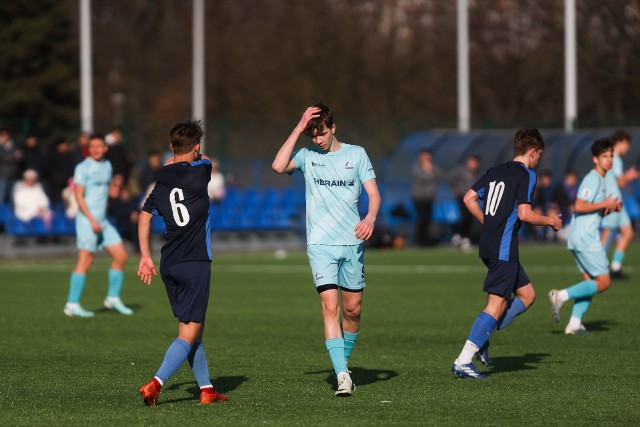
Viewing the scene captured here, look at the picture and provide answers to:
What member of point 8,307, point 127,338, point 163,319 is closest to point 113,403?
point 127,338

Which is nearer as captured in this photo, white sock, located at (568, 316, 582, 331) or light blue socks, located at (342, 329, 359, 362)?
light blue socks, located at (342, 329, 359, 362)

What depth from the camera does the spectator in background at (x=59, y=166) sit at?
27281mm

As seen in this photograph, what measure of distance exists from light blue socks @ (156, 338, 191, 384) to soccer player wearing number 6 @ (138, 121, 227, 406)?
4cm

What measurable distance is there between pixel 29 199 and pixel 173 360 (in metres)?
19.1

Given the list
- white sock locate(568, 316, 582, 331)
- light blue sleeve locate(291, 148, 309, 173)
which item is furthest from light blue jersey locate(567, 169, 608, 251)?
light blue sleeve locate(291, 148, 309, 173)

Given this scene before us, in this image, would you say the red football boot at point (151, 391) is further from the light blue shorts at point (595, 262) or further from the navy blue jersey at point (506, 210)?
the light blue shorts at point (595, 262)

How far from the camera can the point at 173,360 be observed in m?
8.81

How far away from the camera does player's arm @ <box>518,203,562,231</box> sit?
32.5 feet

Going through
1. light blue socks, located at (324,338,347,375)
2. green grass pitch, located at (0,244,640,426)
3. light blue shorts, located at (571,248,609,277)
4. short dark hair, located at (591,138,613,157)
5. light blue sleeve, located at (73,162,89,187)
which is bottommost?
green grass pitch, located at (0,244,640,426)

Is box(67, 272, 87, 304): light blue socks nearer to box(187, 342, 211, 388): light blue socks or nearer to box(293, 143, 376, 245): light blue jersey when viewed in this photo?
box(293, 143, 376, 245): light blue jersey

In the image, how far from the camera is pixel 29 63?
52.2 metres

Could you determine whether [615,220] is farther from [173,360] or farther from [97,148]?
[173,360]

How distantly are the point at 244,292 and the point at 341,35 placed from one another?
3638 centimetres

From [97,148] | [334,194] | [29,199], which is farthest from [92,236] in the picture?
[29,199]
